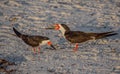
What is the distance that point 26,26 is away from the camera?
Answer: 40.9 ft

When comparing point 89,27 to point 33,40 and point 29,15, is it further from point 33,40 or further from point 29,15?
point 33,40

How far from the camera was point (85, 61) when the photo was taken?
9969 millimetres

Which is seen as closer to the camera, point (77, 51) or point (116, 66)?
point (116, 66)

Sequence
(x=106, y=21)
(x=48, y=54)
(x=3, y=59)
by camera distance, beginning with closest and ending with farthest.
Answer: (x=3, y=59)
(x=48, y=54)
(x=106, y=21)

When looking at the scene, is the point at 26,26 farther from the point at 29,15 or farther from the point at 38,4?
the point at 38,4

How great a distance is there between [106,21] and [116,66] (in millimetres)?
3999

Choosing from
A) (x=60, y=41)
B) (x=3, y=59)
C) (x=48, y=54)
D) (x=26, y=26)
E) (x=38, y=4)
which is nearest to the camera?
(x=3, y=59)

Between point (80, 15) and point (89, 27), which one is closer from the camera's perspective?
point (89, 27)

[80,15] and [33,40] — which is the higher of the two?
[33,40]

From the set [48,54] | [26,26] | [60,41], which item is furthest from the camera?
[26,26]

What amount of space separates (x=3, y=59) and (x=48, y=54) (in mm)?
1382

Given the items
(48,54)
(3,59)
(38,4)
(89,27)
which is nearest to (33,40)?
(48,54)

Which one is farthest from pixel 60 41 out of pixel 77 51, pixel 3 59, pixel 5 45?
pixel 3 59

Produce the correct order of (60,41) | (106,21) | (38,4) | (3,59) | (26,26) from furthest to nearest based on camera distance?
(38,4) < (106,21) < (26,26) < (60,41) < (3,59)
